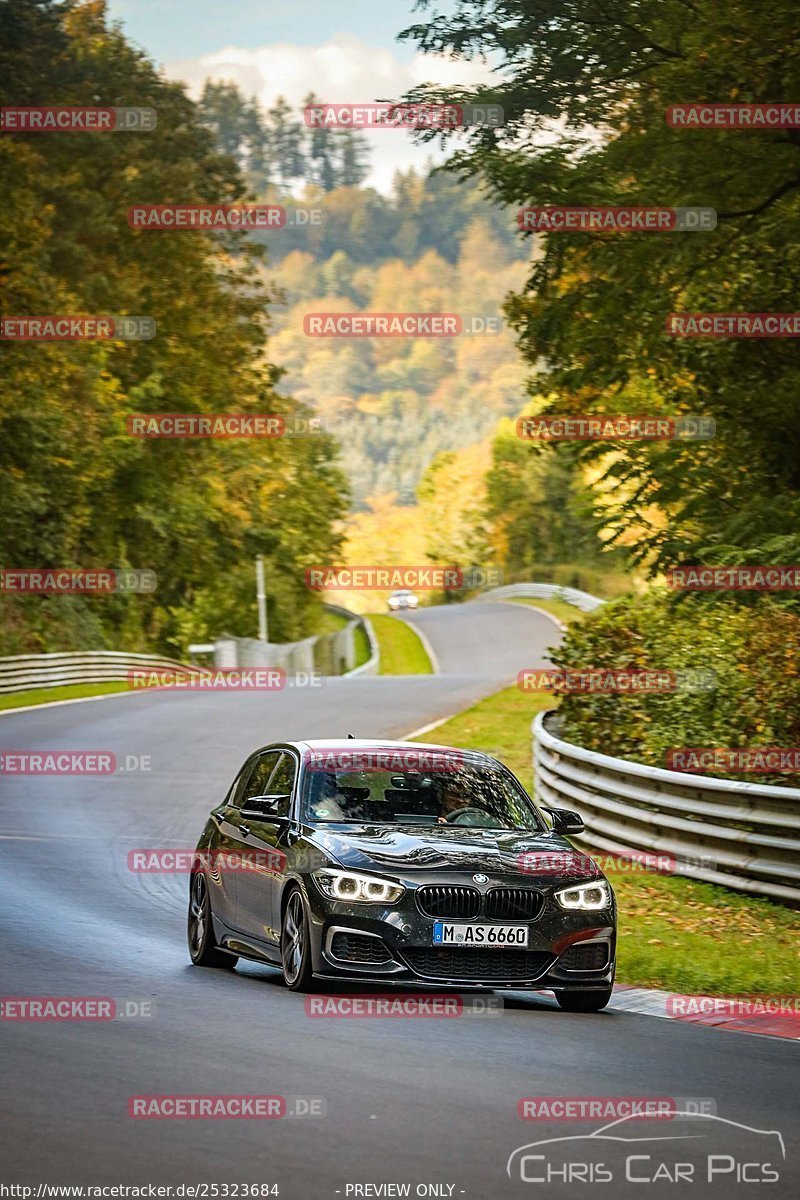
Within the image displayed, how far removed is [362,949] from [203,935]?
2.46 metres

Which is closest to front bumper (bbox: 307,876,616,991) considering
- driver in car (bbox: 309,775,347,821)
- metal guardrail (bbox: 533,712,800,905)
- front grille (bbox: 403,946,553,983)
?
front grille (bbox: 403,946,553,983)

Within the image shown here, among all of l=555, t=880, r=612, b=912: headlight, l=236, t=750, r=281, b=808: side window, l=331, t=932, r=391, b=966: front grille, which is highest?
l=236, t=750, r=281, b=808: side window

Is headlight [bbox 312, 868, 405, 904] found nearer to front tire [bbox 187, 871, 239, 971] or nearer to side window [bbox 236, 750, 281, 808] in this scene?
side window [bbox 236, 750, 281, 808]

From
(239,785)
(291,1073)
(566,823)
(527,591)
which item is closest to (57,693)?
(239,785)

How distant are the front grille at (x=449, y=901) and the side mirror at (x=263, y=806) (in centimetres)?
147

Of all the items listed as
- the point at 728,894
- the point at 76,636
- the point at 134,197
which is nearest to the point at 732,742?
the point at 728,894

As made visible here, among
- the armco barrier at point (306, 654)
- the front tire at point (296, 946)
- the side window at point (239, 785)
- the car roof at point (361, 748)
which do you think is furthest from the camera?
the armco barrier at point (306, 654)

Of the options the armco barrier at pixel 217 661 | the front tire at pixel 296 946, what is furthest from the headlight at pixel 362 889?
the armco barrier at pixel 217 661

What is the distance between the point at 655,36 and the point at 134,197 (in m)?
45.4

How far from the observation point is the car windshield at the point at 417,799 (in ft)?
37.4

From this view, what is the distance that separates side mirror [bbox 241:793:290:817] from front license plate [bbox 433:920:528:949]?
159cm

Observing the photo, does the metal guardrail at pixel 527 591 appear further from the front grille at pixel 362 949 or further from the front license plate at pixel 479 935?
the front grille at pixel 362 949

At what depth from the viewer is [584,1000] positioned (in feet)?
35.5

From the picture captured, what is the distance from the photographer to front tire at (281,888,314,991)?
34.6 feet
